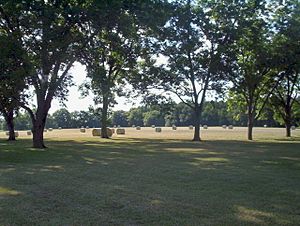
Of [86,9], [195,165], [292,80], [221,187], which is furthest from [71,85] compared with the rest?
[292,80]

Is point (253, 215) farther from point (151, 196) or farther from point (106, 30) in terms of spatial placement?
point (106, 30)

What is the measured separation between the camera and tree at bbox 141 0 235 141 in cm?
3653

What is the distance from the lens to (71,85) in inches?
1082

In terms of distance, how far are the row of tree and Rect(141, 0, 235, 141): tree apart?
9 centimetres

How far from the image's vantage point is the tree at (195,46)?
36.5 metres

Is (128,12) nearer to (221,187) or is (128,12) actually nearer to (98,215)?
(221,187)

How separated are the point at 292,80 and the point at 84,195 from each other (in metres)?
40.9

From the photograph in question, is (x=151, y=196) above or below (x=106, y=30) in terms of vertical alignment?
below

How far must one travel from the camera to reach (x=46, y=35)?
71.6 feet

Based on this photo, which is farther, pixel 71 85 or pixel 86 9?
pixel 71 85

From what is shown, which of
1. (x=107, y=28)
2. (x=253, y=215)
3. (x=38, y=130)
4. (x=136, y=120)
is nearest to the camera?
(x=253, y=215)

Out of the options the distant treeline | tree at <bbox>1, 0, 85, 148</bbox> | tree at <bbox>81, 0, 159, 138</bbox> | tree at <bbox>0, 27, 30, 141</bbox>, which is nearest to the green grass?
tree at <bbox>0, 27, 30, 141</bbox>

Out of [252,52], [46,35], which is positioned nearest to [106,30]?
[46,35]

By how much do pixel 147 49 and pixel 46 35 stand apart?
52.8ft
